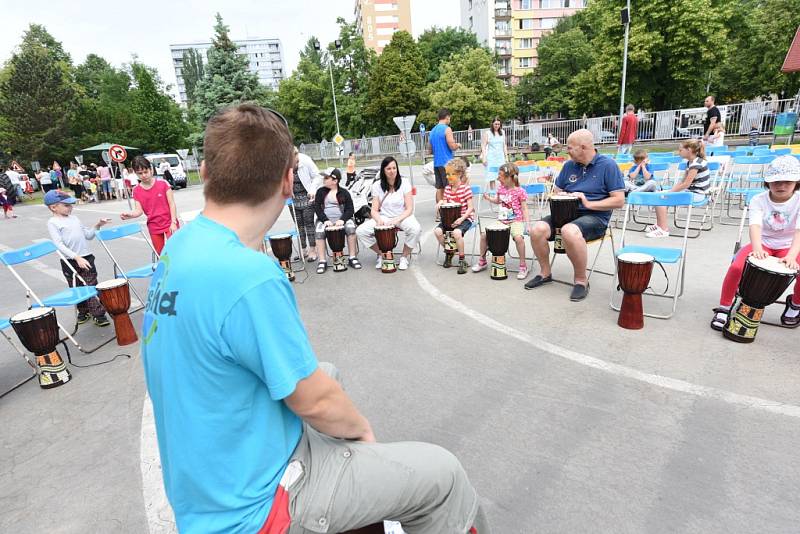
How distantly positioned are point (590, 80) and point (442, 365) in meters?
33.8

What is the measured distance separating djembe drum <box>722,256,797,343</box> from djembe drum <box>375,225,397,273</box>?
391 cm

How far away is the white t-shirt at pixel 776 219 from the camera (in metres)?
3.91

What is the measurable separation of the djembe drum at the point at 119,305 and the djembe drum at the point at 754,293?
5.73 metres

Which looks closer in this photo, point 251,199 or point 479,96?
point 251,199

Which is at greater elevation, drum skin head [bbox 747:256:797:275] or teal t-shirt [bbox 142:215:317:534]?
teal t-shirt [bbox 142:215:317:534]

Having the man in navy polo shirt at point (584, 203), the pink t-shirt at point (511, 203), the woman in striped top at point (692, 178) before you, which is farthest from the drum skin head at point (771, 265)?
the woman in striped top at point (692, 178)

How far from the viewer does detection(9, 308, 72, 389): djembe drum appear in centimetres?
398

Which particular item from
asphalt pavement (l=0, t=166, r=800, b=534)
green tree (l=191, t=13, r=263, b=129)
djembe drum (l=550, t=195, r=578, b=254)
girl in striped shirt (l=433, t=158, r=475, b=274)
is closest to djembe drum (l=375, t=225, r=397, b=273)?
girl in striped shirt (l=433, t=158, r=475, b=274)

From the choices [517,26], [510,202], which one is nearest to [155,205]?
[510,202]

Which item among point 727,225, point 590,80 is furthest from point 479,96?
point 727,225

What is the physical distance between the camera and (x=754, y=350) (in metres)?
3.64

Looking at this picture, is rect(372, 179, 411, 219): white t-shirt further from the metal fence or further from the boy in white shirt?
the metal fence

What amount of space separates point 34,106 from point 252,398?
4819 cm

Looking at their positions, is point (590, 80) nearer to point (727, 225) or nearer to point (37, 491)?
point (727, 225)
